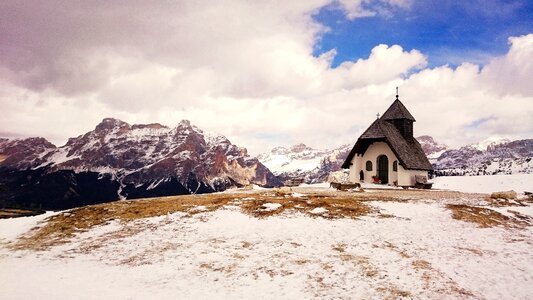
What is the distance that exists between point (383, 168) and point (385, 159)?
127 centimetres

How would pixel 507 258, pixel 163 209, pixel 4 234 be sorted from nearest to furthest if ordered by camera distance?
pixel 507 258 < pixel 4 234 < pixel 163 209

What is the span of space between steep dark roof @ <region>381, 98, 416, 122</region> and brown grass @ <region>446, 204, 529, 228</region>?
33.4 meters

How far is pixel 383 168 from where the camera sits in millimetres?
51688

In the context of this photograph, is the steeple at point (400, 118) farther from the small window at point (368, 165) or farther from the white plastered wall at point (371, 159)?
the small window at point (368, 165)

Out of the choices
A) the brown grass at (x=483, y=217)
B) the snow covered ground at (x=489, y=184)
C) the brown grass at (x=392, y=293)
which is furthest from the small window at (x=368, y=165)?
the brown grass at (x=392, y=293)

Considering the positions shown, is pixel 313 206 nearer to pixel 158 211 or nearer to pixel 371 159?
pixel 158 211

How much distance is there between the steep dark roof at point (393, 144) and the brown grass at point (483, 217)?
78.4ft

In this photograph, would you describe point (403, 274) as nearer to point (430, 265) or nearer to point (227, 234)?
point (430, 265)

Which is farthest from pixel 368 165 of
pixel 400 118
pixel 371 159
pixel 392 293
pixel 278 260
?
pixel 392 293

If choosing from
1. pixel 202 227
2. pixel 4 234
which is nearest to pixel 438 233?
pixel 202 227

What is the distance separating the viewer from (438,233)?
64.1 ft

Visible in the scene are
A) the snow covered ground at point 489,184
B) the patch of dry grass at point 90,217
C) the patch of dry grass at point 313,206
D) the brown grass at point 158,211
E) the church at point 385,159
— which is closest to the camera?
the patch of dry grass at point 90,217

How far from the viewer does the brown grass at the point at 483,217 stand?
2172 centimetres

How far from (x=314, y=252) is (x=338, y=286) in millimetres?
3429
